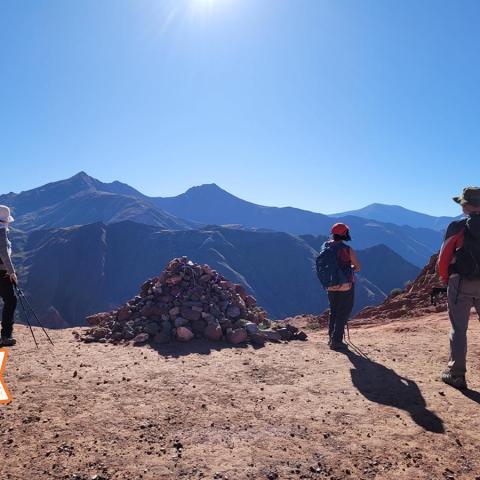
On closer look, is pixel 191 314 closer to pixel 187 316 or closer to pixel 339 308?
pixel 187 316

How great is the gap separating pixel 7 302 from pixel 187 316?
4399 millimetres

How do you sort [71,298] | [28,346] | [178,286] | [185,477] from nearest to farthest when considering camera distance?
[185,477]
[28,346]
[178,286]
[71,298]

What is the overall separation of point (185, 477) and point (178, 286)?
321 inches

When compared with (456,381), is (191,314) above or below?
above

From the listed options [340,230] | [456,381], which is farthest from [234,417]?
[340,230]

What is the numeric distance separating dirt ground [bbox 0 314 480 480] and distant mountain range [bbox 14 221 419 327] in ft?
385

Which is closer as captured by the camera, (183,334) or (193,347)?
(193,347)

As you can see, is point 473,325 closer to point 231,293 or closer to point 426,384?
point 426,384

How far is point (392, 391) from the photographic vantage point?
677 centimetres

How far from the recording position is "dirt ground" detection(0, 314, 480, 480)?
14.4 ft

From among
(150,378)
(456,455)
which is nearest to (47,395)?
(150,378)

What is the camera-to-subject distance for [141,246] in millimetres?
169000

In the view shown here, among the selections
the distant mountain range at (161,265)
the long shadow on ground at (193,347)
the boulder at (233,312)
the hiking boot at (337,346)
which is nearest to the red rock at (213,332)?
→ the long shadow on ground at (193,347)

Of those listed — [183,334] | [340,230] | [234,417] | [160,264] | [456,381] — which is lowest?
[160,264]
